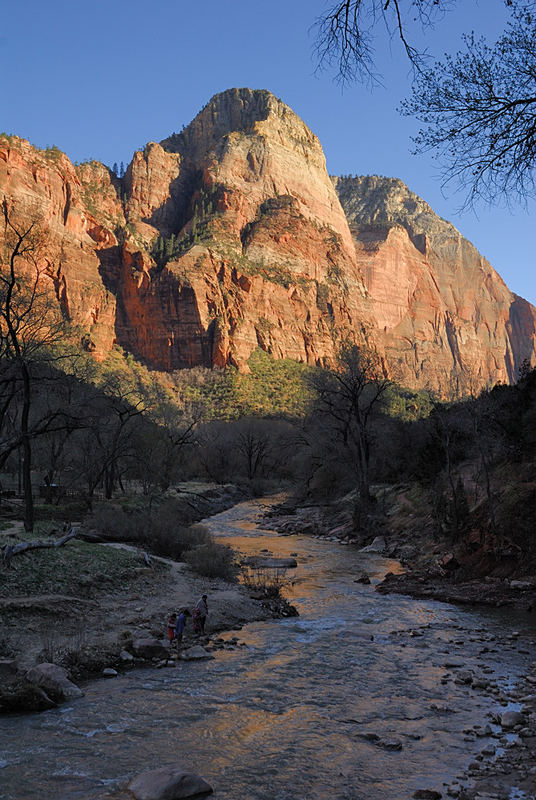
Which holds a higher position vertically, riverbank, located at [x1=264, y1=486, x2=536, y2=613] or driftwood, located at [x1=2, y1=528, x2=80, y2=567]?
driftwood, located at [x1=2, y1=528, x2=80, y2=567]

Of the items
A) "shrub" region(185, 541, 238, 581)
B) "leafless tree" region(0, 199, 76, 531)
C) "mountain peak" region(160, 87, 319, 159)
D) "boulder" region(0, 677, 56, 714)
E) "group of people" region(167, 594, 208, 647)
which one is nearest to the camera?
"boulder" region(0, 677, 56, 714)

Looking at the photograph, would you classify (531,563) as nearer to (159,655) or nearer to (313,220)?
(159,655)

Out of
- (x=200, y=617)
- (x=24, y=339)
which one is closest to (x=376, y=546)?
(x=200, y=617)

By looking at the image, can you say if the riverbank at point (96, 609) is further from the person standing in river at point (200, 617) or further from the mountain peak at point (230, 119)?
the mountain peak at point (230, 119)

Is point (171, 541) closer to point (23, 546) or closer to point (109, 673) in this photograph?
point (23, 546)

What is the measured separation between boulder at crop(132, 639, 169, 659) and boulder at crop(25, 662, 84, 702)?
1730mm

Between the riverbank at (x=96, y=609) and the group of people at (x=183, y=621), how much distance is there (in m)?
0.18

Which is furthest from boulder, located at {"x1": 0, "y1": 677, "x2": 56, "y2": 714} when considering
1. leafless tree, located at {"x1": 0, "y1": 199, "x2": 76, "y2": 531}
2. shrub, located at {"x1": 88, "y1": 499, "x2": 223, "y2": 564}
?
shrub, located at {"x1": 88, "y1": 499, "x2": 223, "y2": 564}

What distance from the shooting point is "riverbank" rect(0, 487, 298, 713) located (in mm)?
8359

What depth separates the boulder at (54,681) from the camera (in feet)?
23.5

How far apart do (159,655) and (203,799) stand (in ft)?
15.0

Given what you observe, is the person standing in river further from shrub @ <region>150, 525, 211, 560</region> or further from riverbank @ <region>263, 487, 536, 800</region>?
shrub @ <region>150, 525, 211, 560</region>

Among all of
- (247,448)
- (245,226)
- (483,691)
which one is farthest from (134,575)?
(245,226)

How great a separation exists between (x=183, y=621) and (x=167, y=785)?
205 inches
